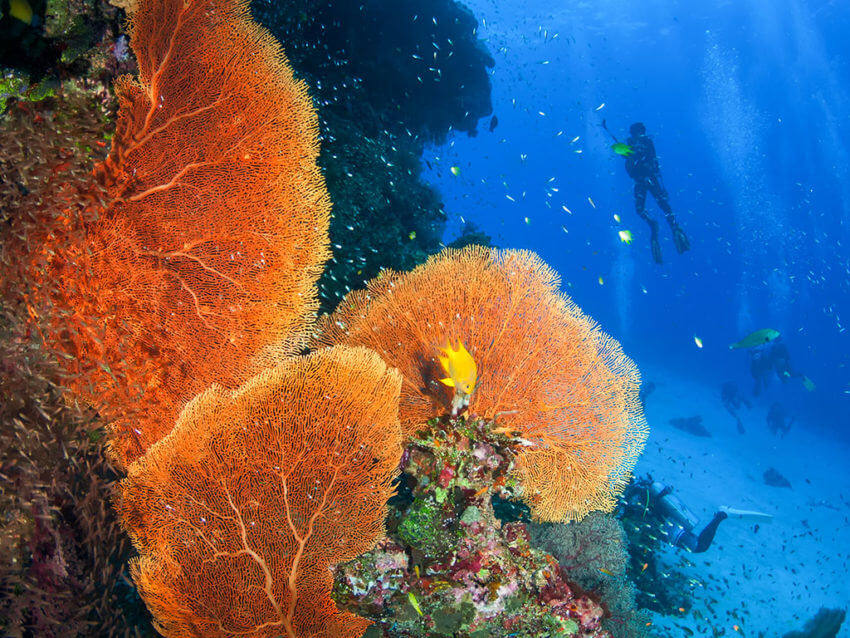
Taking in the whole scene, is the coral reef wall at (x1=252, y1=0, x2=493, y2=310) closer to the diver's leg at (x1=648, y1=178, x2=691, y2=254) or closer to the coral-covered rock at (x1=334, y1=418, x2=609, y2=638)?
the coral-covered rock at (x1=334, y1=418, x2=609, y2=638)

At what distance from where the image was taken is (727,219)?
81.6 m

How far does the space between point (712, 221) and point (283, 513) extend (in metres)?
94.4

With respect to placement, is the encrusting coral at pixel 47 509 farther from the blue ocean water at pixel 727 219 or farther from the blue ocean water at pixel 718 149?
the blue ocean water at pixel 718 149

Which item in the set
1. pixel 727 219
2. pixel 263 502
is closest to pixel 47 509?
pixel 263 502

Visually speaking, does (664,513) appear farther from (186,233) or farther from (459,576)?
(186,233)

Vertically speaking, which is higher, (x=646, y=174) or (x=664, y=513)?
(x=646, y=174)

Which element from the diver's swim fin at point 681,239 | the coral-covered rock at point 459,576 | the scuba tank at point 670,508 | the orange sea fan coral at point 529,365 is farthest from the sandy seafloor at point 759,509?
the diver's swim fin at point 681,239

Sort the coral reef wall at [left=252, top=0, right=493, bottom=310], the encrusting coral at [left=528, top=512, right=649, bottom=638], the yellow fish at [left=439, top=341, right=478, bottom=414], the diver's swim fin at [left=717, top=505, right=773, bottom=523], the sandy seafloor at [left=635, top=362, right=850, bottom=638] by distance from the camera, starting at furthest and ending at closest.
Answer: the diver's swim fin at [left=717, top=505, right=773, bottom=523]
the sandy seafloor at [left=635, top=362, right=850, bottom=638]
the coral reef wall at [left=252, top=0, right=493, bottom=310]
the encrusting coral at [left=528, top=512, right=649, bottom=638]
the yellow fish at [left=439, top=341, right=478, bottom=414]

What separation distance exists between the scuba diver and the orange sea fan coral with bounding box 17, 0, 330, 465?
9031mm

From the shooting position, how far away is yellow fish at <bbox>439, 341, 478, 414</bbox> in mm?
3662

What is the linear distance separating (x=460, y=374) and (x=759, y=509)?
24.5 meters

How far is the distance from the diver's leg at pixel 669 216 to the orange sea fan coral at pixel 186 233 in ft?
55.3

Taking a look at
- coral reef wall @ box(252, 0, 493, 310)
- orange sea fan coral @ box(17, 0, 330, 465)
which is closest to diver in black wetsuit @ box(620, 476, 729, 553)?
coral reef wall @ box(252, 0, 493, 310)

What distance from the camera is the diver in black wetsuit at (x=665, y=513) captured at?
9.92 metres
